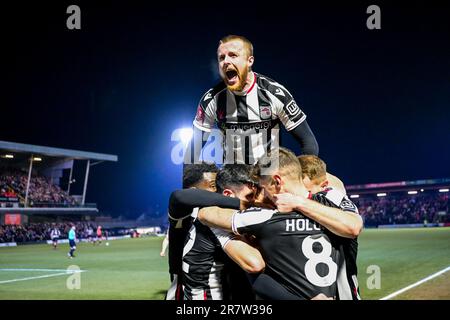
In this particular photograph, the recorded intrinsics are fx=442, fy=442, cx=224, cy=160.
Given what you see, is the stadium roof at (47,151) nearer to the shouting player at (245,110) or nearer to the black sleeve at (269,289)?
the shouting player at (245,110)

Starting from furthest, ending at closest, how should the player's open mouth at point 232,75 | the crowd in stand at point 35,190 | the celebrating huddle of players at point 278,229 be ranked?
the crowd in stand at point 35,190, the player's open mouth at point 232,75, the celebrating huddle of players at point 278,229

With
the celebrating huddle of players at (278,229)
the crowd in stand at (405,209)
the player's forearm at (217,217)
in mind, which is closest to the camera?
the celebrating huddle of players at (278,229)

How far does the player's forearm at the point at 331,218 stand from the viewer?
3.26 meters

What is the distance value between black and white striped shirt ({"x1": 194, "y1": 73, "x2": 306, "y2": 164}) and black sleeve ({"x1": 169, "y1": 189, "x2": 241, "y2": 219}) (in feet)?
3.86

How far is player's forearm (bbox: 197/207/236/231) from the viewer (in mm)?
3563

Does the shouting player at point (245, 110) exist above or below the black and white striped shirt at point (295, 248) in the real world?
above

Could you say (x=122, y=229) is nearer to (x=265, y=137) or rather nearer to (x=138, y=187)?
(x=138, y=187)

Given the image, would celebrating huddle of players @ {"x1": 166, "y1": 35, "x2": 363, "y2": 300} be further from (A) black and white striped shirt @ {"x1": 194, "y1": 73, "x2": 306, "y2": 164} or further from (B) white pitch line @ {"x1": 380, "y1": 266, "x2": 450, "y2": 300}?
(B) white pitch line @ {"x1": 380, "y1": 266, "x2": 450, "y2": 300}

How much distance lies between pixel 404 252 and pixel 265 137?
16672 mm

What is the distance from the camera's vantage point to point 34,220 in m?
52.2

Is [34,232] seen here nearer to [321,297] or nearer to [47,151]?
[47,151]

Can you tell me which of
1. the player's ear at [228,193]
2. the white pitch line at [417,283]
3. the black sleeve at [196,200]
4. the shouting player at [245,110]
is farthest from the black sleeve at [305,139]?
the white pitch line at [417,283]

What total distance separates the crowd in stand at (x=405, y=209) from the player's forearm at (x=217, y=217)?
5897 centimetres

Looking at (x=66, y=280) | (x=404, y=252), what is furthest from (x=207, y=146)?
(x=404, y=252)
